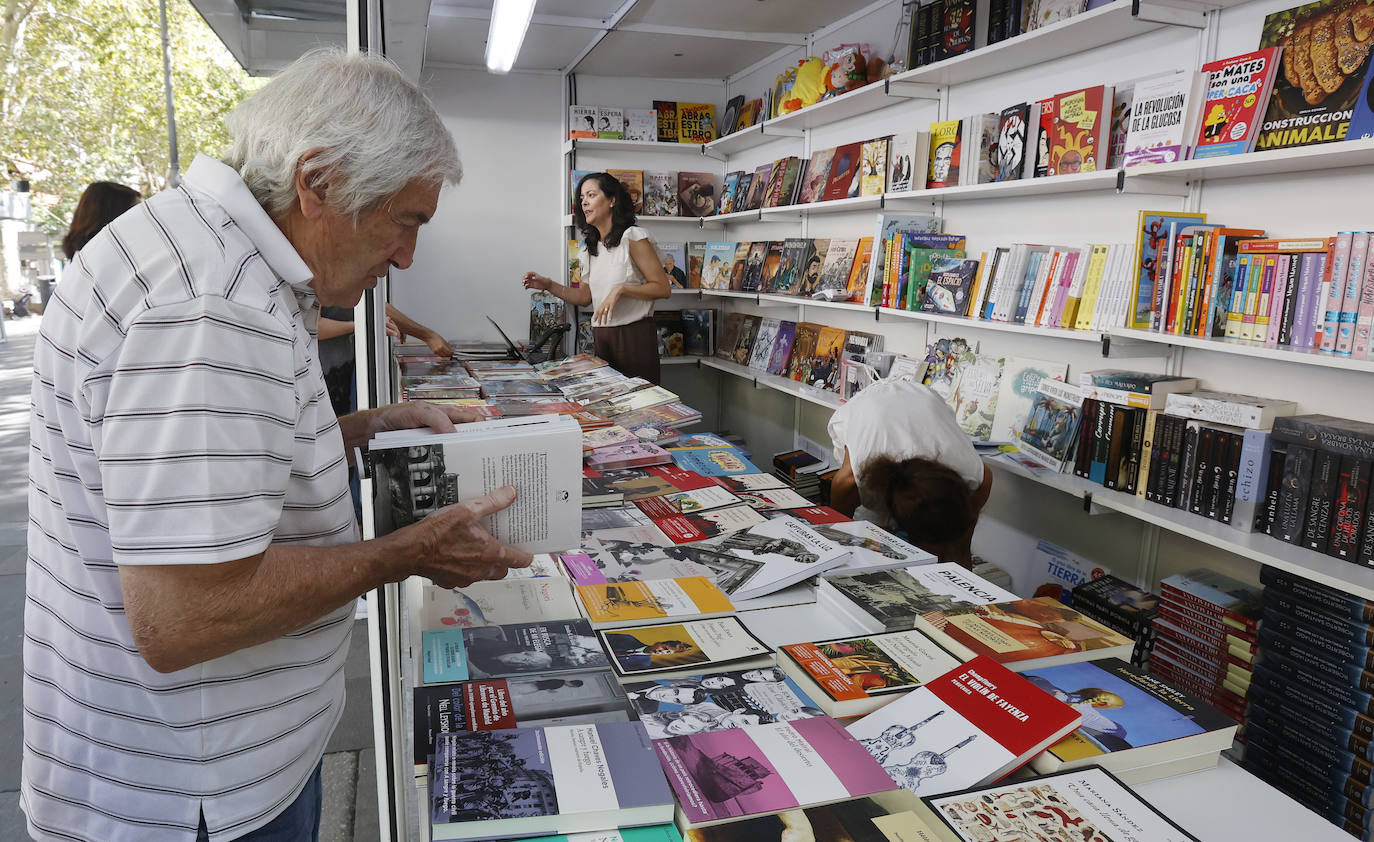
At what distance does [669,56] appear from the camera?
18.0 ft

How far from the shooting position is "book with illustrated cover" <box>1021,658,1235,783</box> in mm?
1037

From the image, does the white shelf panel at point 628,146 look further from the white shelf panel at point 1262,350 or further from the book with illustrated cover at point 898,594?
the book with illustrated cover at point 898,594

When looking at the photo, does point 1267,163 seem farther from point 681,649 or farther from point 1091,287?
point 681,649

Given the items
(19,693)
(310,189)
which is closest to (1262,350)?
(310,189)

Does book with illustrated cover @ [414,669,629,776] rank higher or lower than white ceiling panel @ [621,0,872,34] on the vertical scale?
lower

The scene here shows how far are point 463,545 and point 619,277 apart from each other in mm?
3691

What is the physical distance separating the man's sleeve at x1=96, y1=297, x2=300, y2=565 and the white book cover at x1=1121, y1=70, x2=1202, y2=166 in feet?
9.03

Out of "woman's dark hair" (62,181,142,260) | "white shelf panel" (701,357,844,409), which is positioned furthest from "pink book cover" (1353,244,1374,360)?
"woman's dark hair" (62,181,142,260)

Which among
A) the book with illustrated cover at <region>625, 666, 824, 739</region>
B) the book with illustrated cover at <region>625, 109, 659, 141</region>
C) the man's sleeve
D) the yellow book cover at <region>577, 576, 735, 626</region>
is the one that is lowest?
the book with illustrated cover at <region>625, 666, 824, 739</region>

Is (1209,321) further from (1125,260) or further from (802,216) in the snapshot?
(802,216)

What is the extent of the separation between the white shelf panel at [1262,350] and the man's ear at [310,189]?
2.29m

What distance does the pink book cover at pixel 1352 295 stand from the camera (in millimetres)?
2057

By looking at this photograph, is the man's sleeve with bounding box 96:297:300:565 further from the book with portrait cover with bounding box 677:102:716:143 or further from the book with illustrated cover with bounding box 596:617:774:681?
the book with portrait cover with bounding box 677:102:716:143

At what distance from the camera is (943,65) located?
11.2 ft
